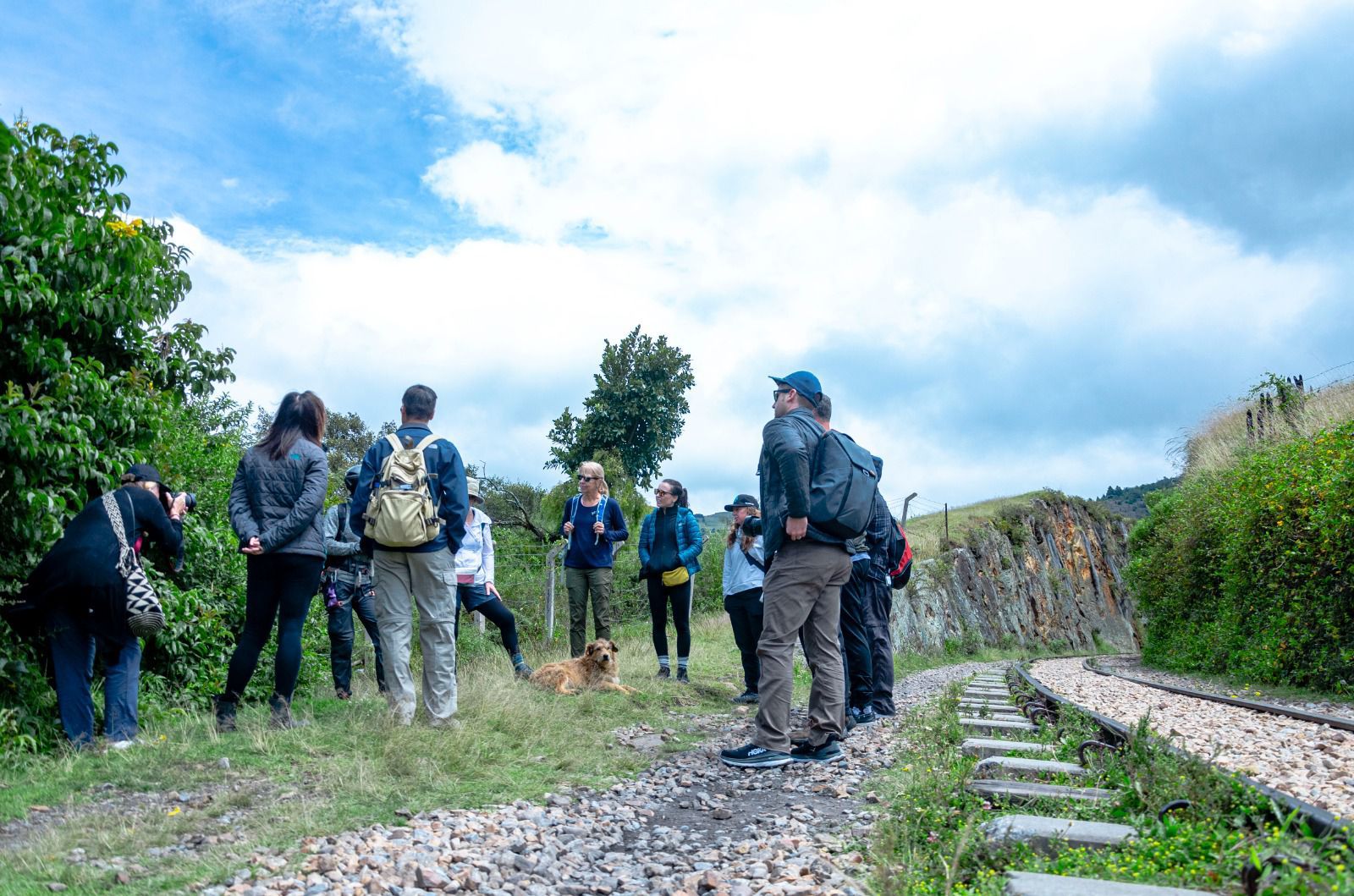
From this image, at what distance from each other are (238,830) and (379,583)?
7.71 ft

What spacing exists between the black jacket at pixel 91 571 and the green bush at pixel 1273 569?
11.0 meters

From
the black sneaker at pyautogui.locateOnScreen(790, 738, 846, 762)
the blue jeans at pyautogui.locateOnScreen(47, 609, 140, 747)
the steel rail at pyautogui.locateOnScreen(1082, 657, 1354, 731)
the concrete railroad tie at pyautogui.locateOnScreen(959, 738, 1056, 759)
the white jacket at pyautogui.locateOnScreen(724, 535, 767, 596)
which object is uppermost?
the white jacket at pyautogui.locateOnScreen(724, 535, 767, 596)

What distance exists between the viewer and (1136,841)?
2996 mm

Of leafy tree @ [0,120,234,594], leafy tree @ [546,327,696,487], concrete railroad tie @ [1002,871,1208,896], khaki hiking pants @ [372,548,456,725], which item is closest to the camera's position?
concrete railroad tie @ [1002,871,1208,896]

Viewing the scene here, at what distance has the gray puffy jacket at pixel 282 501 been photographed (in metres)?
5.46

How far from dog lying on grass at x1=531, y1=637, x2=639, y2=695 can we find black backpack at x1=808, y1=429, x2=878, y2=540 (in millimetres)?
3149

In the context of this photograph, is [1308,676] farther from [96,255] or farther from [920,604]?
[920,604]

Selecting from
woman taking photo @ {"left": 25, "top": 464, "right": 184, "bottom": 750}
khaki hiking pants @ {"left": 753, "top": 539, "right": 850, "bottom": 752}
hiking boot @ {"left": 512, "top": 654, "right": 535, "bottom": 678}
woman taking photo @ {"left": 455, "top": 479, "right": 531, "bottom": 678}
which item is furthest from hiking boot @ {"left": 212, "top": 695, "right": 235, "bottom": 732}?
khaki hiking pants @ {"left": 753, "top": 539, "right": 850, "bottom": 752}

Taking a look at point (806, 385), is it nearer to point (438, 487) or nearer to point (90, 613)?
point (438, 487)

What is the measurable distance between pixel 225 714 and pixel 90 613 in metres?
0.98

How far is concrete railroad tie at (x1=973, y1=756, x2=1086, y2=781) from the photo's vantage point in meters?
4.24

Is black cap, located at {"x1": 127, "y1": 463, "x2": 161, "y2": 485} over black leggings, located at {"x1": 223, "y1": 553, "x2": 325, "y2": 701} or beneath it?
over

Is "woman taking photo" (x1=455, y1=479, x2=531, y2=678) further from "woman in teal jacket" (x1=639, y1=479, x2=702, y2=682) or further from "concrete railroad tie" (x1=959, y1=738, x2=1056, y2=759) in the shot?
"concrete railroad tie" (x1=959, y1=738, x2=1056, y2=759)

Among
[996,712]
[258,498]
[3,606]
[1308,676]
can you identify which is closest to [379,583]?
[258,498]
